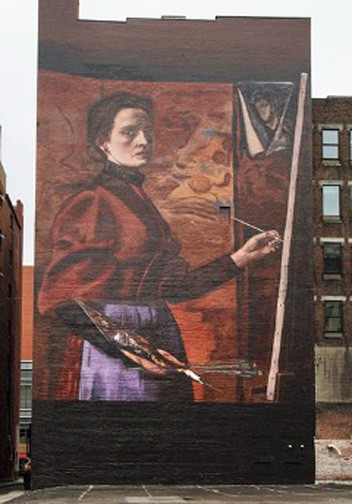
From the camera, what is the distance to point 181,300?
51.2 m

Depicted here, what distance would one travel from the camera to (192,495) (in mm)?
41188

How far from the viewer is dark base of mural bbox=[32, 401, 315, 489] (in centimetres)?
4962

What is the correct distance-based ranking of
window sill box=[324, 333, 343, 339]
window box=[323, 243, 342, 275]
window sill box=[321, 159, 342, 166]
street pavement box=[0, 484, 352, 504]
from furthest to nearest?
window sill box=[321, 159, 342, 166], window box=[323, 243, 342, 275], window sill box=[324, 333, 343, 339], street pavement box=[0, 484, 352, 504]

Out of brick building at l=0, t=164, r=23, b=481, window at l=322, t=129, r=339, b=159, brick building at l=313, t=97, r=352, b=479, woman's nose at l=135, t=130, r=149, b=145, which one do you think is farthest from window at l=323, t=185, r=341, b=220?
brick building at l=0, t=164, r=23, b=481

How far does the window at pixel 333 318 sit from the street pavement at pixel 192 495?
8.05 metres

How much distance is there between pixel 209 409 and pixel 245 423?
6.24ft

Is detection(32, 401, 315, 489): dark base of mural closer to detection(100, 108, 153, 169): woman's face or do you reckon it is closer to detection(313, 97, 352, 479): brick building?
detection(313, 97, 352, 479): brick building

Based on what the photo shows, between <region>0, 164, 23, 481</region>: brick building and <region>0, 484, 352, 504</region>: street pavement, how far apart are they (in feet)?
72.6

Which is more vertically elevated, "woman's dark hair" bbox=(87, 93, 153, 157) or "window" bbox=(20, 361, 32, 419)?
"woman's dark hair" bbox=(87, 93, 153, 157)

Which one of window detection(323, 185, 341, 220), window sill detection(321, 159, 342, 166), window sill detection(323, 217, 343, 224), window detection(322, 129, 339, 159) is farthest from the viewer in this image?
window detection(322, 129, 339, 159)

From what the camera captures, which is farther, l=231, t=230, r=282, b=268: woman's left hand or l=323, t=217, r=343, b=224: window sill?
l=323, t=217, r=343, b=224: window sill

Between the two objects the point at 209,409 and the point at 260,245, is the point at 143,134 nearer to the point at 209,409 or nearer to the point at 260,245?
the point at 260,245

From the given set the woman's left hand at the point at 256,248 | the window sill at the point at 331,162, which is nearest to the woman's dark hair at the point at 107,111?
the woman's left hand at the point at 256,248

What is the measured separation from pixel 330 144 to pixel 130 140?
11.0m
